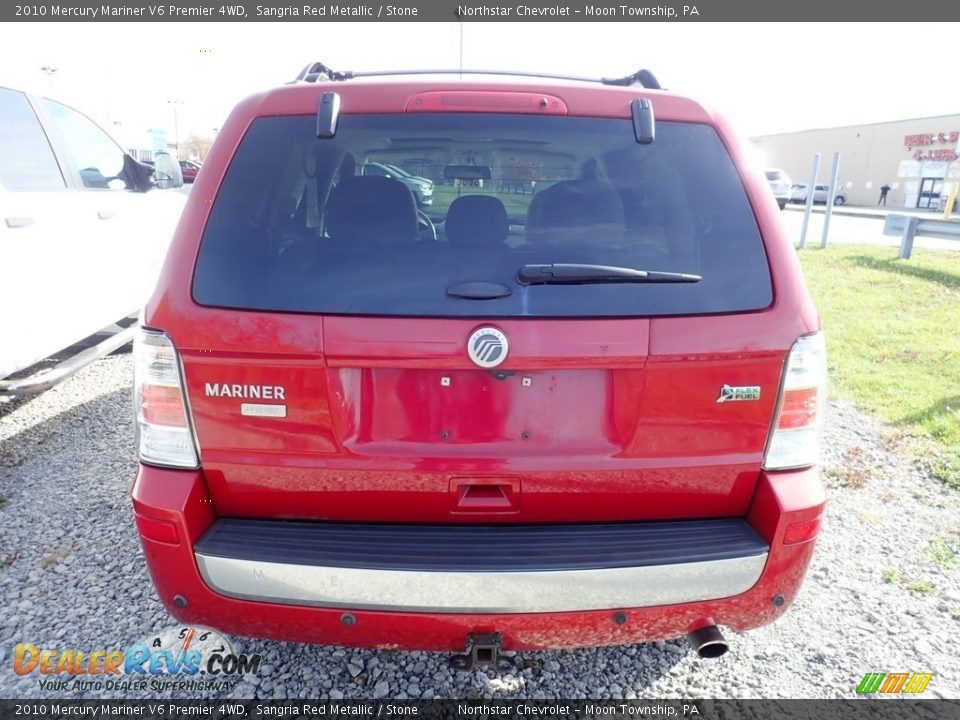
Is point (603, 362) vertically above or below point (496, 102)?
below

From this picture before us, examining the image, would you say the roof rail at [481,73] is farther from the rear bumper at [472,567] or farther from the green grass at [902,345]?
the green grass at [902,345]

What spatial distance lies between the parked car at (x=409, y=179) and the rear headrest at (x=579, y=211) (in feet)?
1.47

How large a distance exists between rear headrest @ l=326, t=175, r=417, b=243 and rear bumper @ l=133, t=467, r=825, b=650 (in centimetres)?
87

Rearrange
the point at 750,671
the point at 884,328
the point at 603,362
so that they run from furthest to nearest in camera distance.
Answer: the point at 884,328 → the point at 750,671 → the point at 603,362

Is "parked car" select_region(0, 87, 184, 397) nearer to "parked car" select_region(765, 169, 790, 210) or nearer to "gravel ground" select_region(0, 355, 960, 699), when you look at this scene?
"gravel ground" select_region(0, 355, 960, 699)

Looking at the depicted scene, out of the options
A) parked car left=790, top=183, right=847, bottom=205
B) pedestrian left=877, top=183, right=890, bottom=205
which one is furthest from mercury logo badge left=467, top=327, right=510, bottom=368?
pedestrian left=877, top=183, right=890, bottom=205

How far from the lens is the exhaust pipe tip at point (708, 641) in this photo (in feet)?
6.01

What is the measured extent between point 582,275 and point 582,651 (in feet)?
5.23

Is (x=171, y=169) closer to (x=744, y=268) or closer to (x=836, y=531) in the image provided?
(x=744, y=268)

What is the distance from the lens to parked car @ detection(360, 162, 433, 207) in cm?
218

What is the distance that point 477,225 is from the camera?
186 centimetres

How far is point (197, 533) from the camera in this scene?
1819 millimetres

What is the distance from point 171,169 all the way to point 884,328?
7821 millimetres

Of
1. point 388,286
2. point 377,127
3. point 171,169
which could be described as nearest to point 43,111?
point 171,169
